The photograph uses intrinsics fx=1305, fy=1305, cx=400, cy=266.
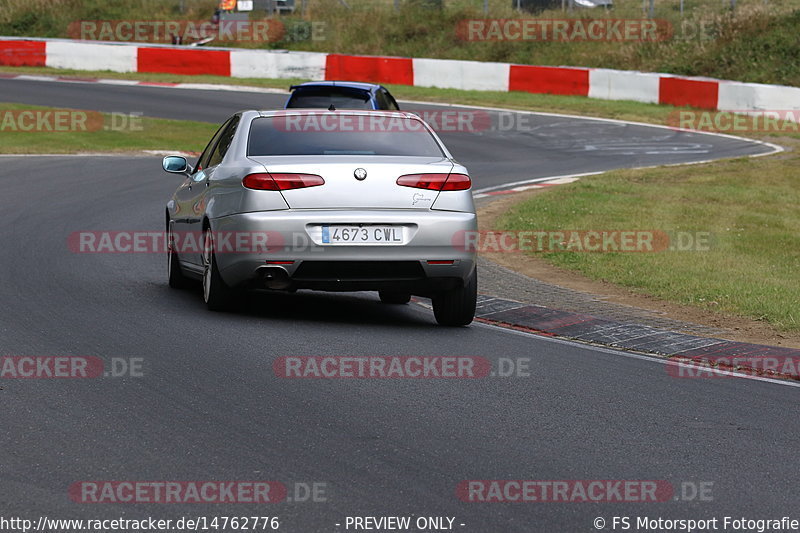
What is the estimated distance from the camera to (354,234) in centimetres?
897

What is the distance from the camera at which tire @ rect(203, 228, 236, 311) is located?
31.2 ft

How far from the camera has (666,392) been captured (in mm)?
7676

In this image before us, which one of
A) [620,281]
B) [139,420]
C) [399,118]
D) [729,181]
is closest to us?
[139,420]

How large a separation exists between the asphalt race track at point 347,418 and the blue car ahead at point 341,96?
328 inches

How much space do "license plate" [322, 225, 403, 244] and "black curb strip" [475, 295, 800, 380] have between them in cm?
150

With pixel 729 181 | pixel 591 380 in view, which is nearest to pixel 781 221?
pixel 729 181

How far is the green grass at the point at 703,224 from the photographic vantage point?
11625 mm

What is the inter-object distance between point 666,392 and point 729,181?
13901 millimetres

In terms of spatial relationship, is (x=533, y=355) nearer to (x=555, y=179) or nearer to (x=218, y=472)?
(x=218, y=472)

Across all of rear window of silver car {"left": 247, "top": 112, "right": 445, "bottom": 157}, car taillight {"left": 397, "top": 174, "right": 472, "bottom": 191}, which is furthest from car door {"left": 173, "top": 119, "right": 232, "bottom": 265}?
car taillight {"left": 397, "top": 174, "right": 472, "bottom": 191}
